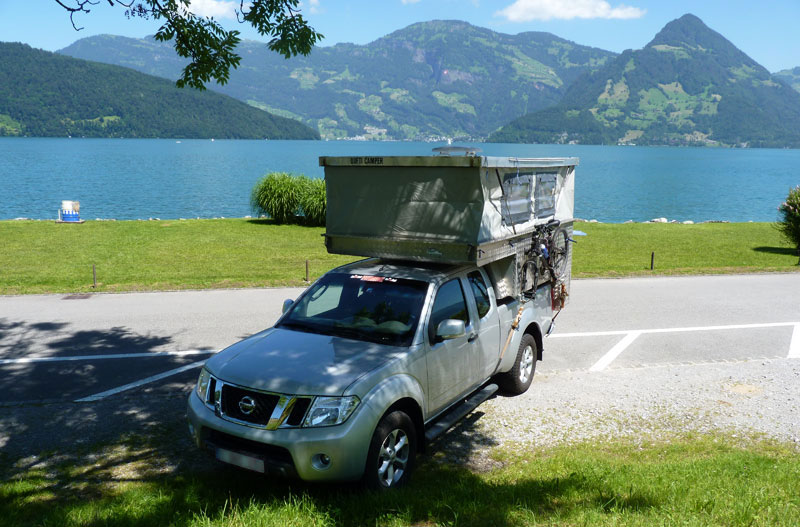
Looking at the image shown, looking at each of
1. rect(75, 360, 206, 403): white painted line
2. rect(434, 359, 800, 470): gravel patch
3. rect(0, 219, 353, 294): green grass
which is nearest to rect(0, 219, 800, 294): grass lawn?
rect(0, 219, 353, 294): green grass

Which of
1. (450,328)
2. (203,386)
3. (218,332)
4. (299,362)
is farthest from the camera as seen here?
(218,332)

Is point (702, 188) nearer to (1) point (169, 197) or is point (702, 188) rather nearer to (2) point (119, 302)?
(1) point (169, 197)

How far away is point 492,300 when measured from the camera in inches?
295

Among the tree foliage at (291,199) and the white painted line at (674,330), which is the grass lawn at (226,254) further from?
the white painted line at (674,330)

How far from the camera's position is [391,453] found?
5.32 m

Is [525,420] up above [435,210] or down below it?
below

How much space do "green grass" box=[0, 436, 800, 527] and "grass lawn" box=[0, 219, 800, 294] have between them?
9853mm

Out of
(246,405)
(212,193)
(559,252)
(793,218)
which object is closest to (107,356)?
(246,405)

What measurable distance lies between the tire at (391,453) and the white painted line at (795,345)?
7.73 m

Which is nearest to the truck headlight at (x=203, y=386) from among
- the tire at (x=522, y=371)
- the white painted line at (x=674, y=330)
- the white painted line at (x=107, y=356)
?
the tire at (x=522, y=371)

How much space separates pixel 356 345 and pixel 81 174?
97242 mm

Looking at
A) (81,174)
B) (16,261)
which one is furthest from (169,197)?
(16,261)

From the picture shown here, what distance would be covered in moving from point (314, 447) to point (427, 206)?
130 inches

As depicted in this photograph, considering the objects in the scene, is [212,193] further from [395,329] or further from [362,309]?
[395,329]
